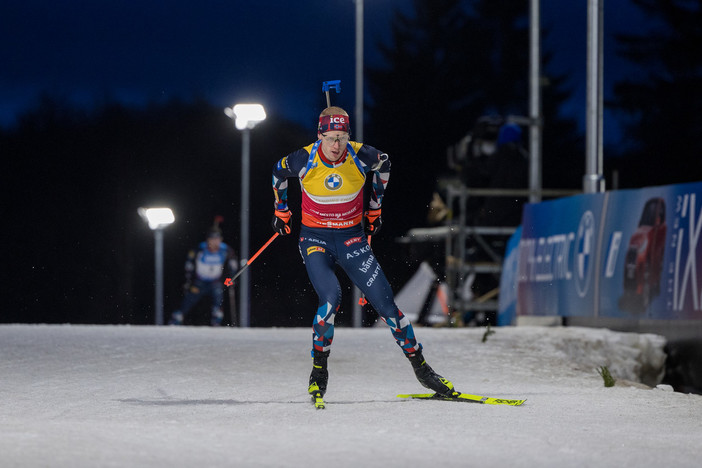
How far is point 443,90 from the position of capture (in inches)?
1933

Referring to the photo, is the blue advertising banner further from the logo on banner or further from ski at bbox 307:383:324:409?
ski at bbox 307:383:324:409

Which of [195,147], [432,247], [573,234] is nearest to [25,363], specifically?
[573,234]

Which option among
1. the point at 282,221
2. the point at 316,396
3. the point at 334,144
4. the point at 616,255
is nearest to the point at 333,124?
the point at 334,144

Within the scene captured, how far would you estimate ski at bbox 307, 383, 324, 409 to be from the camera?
7.76 meters

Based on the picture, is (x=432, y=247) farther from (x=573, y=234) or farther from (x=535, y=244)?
(x=573, y=234)

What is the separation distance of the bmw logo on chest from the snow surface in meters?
1.56

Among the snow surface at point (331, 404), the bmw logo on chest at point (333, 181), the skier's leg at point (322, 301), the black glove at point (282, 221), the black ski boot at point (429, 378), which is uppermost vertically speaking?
the bmw logo on chest at point (333, 181)

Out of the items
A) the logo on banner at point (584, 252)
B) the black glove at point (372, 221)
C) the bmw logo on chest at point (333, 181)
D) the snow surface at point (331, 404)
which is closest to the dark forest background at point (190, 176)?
the logo on banner at point (584, 252)

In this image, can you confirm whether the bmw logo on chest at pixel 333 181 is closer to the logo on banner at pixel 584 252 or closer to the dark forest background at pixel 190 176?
the logo on banner at pixel 584 252

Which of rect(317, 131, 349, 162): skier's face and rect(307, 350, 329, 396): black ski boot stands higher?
rect(317, 131, 349, 162): skier's face

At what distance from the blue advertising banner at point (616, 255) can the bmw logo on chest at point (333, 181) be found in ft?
14.5

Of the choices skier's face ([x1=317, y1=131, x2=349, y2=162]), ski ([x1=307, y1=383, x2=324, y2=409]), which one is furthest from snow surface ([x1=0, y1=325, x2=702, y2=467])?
skier's face ([x1=317, y1=131, x2=349, y2=162])

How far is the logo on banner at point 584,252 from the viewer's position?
43.5 feet

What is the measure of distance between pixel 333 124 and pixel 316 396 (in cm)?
191
